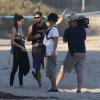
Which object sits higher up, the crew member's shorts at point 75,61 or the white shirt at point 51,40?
the white shirt at point 51,40

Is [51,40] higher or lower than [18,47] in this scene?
higher

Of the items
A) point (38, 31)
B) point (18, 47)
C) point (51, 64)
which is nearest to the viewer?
point (51, 64)

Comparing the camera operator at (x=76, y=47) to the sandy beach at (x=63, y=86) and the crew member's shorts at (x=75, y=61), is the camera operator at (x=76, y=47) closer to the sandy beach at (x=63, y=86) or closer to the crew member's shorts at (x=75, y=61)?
the crew member's shorts at (x=75, y=61)

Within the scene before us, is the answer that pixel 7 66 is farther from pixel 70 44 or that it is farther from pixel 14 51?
pixel 70 44

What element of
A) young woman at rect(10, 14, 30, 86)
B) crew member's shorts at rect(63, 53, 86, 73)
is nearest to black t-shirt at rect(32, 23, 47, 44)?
young woman at rect(10, 14, 30, 86)

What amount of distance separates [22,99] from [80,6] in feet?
118

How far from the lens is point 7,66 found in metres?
20.8

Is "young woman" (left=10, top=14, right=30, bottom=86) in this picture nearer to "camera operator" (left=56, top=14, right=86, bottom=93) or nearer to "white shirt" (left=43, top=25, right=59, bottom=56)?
"white shirt" (left=43, top=25, right=59, bottom=56)

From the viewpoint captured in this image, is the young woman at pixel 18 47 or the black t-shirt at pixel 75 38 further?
the young woman at pixel 18 47

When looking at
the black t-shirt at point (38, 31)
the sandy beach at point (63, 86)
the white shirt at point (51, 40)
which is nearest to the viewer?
the sandy beach at point (63, 86)

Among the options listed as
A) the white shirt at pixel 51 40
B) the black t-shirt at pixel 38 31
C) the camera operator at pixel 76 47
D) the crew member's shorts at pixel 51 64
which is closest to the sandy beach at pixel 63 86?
the crew member's shorts at pixel 51 64

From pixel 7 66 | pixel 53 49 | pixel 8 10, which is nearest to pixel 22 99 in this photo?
pixel 53 49

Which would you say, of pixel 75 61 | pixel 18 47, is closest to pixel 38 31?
pixel 18 47

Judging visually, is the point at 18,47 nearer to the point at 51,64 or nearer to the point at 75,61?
the point at 51,64
